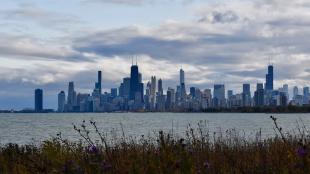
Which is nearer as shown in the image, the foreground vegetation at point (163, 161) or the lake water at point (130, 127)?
the foreground vegetation at point (163, 161)

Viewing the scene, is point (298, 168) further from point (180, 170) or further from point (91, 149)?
point (91, 149)

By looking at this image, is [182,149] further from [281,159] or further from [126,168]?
[281,159]

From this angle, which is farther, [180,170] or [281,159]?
[281,159]

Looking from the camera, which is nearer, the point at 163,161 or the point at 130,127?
the point at 163,161

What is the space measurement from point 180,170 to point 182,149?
449mm

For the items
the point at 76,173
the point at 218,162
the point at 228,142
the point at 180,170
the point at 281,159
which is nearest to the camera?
the point at 180,170

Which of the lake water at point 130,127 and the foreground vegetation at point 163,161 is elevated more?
the foreground vegetation at point 163,161

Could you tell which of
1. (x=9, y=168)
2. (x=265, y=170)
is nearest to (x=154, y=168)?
(x=265, y=170)

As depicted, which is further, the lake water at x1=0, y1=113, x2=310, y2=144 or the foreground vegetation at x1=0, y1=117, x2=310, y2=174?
the lake water at x1=0, y1=113, x2=310, y2=144

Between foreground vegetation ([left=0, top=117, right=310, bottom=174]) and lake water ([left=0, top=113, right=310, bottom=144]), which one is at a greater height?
foreground vegetation ([left=0, top=117, right=310, bottom=174])

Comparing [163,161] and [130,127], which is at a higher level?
[163,161]

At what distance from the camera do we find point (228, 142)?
53.9 ft

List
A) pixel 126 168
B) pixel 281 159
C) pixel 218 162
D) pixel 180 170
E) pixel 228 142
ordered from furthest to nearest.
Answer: pixel 228 142 < pixel 218 162 < pixel 281 159 < pixel 126 168 < pixel 180 170

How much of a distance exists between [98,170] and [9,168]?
3.94 meters
